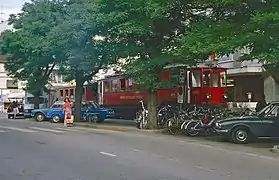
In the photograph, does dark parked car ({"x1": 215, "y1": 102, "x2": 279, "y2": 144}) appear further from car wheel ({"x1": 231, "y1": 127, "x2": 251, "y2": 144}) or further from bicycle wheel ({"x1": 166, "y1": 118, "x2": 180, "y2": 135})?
bicycle wheel ({"x1": 166, "y1": 118, "x2": 180, "y2": 135})

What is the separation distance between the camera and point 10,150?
52.4ft

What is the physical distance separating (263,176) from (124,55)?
15.1m

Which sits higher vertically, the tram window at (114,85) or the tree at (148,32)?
the tree at (148,32)

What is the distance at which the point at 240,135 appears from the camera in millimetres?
19219

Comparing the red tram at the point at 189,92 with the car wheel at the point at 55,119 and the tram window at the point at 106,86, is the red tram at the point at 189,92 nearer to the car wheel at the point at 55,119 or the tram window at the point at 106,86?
the tram window at the point at 106,86

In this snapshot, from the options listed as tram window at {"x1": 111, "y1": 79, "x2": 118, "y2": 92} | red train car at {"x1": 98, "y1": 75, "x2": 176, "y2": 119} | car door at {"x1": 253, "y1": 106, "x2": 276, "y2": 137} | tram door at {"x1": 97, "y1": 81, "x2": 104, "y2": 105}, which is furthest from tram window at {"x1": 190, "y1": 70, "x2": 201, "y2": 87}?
tram door at {"x1": 97, "y1": 81, "x2": 104, "y2": 105}

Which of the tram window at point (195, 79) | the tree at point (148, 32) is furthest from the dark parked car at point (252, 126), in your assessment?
the tram window at point (195, 79)

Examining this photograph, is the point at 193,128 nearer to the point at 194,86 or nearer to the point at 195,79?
the point at 194,86

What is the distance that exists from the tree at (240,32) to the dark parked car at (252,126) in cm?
276

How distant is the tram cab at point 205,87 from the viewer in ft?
91.7

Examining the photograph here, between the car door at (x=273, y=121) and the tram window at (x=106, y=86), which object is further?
the tram window at (x=106, y=86)

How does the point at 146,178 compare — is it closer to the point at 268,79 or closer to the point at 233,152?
the point at 233,152

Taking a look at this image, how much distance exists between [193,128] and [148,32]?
15.0 ft

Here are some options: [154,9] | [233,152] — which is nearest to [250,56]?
[233,152]
